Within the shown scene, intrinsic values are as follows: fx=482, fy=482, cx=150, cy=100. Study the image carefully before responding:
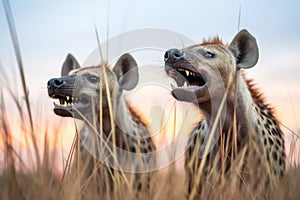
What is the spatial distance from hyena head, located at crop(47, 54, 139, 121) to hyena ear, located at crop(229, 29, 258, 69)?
1099 mm

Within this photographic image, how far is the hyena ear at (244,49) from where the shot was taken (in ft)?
14.4

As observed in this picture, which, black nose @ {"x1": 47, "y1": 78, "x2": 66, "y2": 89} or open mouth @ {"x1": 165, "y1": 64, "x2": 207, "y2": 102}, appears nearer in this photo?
open mouth @ {"x1": 165, "y1": 64, "x2": 207, "y2": 102}

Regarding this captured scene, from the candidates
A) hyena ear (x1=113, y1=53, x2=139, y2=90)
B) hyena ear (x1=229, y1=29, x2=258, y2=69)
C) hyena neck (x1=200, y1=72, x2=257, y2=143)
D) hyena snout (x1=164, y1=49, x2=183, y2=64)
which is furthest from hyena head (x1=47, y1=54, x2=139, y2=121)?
hyena ear (x1=229, y1=29, x2=258, y2=69)

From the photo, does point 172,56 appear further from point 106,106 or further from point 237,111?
point 106,106

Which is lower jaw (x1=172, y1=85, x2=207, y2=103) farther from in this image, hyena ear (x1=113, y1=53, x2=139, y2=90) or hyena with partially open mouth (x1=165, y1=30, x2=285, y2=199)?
hyena ear (x1=113, y1=53, x2=139, y2=90)

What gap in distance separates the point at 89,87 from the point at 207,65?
125 centimetres

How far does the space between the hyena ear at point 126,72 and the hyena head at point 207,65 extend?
0.77m

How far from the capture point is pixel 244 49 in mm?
4441

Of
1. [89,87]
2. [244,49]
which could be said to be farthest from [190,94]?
[89,87]

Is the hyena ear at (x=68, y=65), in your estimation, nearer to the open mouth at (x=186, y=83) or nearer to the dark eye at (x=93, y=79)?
the dark eye at (x=93, y=79)

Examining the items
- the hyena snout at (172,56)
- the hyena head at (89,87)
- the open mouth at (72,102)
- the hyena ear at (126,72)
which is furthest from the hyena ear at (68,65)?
the hyena snout at (172,56)

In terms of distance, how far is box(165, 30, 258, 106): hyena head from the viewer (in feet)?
13.4

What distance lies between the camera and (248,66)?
14.5 feet

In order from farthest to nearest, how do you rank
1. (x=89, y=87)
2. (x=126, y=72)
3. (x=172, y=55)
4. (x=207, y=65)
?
1. (x=126, y=72)
2. (x=89, y=87)
3. (x=207, y=65)
4. (x=172, y=55)
